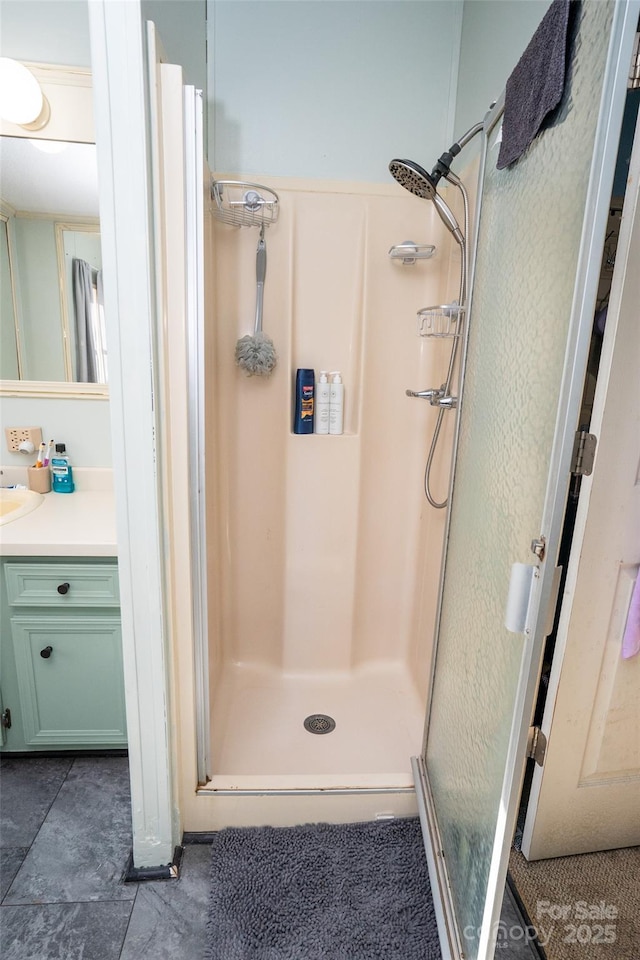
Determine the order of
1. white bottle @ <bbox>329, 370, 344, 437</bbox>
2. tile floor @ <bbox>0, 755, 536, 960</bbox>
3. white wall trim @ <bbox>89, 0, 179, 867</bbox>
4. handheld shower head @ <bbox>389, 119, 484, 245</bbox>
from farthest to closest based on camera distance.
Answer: white bottle @ <bbox>329, 370, 344, 437</bbox>, handheld shower head @ <bbox>389, 119, 484, 245</bbox>, tile floor @ <bbox>0, 755, 536, 960</bbox>, white wall trim @ <bbox>89, 0, 179, 867</bbox>

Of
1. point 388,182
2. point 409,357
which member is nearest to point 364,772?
point 409,357

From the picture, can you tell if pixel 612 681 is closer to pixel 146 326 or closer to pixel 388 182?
pixel 146 326

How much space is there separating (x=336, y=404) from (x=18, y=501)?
3.83 feet

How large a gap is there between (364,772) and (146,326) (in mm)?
1431

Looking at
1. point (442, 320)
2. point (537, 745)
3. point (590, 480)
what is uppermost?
A: point (442, 320)

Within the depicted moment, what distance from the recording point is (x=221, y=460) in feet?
5.99

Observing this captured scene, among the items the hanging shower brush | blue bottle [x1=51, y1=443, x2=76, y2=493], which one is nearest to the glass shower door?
the hanging shower brush

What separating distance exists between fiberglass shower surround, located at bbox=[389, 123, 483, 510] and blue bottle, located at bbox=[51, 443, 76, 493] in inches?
50.1

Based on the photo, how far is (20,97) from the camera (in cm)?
146

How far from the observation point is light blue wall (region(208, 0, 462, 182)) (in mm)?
1582

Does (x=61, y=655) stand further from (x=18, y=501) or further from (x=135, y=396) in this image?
(x=135, y=396)

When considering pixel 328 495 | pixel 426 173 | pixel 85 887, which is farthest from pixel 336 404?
pixel 85 887

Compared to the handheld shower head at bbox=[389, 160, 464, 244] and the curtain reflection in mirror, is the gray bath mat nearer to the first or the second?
the curtain reflection in mirror

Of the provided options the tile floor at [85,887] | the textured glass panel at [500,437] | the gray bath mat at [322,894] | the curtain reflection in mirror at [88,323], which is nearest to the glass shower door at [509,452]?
the textured glass panel at [500,437]
